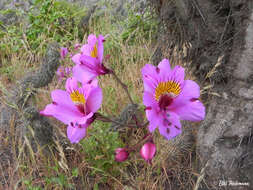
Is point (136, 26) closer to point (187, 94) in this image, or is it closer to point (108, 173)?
point (108, 173)

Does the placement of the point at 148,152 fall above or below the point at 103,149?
above

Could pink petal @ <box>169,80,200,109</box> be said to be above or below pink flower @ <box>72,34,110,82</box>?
below

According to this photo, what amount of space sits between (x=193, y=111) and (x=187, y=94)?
7 centimetres

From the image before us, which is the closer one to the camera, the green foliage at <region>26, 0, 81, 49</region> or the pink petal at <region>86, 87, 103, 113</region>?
the pink petal at <region>86, 87, 103, 113</region>

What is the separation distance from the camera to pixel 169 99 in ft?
3.15

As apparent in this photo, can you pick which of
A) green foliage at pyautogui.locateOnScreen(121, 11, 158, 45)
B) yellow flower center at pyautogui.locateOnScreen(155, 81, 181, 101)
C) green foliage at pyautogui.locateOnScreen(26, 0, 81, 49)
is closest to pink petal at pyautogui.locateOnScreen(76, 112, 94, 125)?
yellow flower center at pyautogui.locateOnScreen(155, 81, 181, 101)

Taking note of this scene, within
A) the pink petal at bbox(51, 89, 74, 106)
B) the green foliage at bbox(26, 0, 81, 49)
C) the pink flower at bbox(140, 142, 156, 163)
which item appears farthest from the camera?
the green foliage at bbox(26, 0, 81, 49)

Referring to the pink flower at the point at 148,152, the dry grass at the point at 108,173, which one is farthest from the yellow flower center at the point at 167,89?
the dry grass at the point at 108,173

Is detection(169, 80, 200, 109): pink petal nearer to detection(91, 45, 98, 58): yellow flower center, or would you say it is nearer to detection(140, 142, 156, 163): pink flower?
detection(140, 142, 156, 163): pink flower

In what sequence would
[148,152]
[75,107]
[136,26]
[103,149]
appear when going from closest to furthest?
[148,152]
[75,107]
[103,149]
[136,26]

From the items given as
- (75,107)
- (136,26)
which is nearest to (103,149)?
(75,107)

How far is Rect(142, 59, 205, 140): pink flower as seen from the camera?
0.91m

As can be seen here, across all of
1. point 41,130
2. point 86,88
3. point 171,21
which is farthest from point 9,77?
point 86,88

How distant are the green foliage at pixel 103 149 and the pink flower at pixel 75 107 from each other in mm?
684
